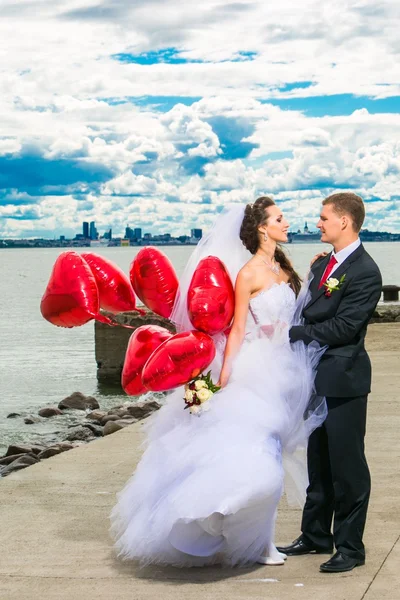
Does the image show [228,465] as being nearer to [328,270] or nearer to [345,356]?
[345,356]

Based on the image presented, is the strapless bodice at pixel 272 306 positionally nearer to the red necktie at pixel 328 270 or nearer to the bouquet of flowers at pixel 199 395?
the red necktie at pixel 328 270

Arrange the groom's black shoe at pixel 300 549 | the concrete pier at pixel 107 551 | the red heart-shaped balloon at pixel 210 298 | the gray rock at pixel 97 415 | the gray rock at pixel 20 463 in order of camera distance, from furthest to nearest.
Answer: the gray rock at pixel 97 415, the gray rock at pixel 20 463, the groom's black shoe at pixel 300 549, the red heart-shaped balloon at pixel 210 298, the concrete pier at pixel 107 551

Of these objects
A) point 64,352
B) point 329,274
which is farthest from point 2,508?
point 64,352

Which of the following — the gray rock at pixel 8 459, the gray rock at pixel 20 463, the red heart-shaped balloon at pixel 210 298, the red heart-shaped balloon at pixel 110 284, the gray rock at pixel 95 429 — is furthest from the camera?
the gray rock at pixel 95 429

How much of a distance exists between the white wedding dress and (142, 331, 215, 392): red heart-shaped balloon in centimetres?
20

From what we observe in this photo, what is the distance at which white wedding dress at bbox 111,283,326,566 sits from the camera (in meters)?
5.32

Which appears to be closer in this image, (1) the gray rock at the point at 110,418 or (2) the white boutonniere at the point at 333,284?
(2) the white boutonniere at the point at 333,284

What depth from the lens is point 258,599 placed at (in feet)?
16.8

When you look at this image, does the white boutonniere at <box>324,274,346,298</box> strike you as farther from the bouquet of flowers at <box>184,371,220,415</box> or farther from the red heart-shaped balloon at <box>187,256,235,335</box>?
the bouquet of flowers at <box>184,371,220,415</box>

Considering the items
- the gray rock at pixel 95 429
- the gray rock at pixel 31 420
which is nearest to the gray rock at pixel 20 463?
the gray rock at pixel 95 429

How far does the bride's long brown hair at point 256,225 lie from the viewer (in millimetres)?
5773

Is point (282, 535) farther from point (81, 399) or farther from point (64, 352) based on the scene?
point (64, 352)

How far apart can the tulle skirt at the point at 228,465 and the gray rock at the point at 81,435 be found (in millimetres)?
9514

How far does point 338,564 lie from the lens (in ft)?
18.2
